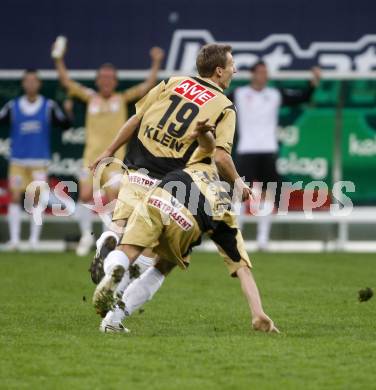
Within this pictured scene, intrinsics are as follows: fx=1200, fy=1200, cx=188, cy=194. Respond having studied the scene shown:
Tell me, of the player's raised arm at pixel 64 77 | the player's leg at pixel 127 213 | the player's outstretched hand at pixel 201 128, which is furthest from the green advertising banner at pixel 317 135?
the player's outstretched hand at pixel 201 128

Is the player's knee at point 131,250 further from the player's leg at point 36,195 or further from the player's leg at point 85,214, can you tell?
the player's leg at point 36,195

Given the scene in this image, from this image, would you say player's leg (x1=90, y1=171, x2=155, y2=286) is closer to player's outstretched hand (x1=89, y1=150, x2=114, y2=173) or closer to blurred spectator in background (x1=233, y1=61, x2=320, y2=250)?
player's outstretched hand (x1=89, y1=150, x2=114, y2=173)

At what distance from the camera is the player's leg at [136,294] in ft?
25.7

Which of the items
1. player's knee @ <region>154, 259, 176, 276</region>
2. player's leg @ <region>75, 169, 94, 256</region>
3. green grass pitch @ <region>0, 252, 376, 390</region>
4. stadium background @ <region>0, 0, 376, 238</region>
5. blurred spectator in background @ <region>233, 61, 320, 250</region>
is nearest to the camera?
green grass pitch @ <region>0, 252, 376, 390</region>

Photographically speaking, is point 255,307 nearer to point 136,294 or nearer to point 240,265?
point 240,265

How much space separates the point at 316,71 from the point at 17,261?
15.8ft


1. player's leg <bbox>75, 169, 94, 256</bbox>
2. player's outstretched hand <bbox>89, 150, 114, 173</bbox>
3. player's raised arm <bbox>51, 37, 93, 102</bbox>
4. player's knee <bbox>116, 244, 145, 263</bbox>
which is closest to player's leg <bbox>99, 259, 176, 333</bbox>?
player's knee <bbox>116, 244, 145, 263</bbox>

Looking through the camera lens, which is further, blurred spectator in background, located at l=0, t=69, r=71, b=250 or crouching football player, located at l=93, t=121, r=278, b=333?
blurred spectator in background, located at l=0, t=69, r=71, b=250

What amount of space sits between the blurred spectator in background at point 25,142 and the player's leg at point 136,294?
8.65 metres

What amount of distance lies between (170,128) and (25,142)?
8991mm

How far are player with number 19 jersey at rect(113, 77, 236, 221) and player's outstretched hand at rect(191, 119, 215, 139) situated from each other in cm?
46

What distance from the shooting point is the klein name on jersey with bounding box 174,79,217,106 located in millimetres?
8000

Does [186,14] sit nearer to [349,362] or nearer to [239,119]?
[239,119]

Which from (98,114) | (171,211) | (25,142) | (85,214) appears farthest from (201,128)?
(25,142)
